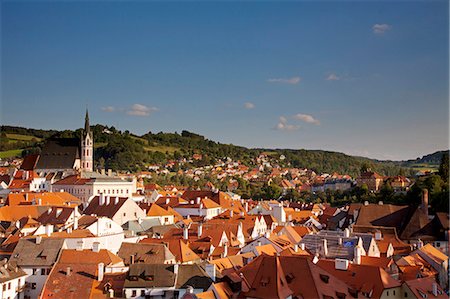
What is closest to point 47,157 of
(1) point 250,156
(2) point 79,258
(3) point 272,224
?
(3) point 272,224

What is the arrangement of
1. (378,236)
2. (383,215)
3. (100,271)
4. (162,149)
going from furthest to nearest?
1. (162,149)
2. (383,215)
3. (378,236)
4. (100,271)

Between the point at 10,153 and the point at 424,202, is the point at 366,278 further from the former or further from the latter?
the point at 10,153

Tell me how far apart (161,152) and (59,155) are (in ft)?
189

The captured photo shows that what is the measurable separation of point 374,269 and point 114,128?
127 meters

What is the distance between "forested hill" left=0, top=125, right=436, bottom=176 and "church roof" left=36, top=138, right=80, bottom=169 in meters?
26.1

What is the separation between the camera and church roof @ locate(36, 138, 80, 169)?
87.2m

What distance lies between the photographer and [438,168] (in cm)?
4669

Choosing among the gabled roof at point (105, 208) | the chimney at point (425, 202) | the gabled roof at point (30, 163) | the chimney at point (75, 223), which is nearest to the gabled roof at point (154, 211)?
the gabled roof at point (105, 208)

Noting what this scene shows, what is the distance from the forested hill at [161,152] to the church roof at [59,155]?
2605 cm

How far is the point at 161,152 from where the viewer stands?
14538 cm

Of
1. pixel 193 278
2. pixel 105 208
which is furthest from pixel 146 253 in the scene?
pixel 105 208

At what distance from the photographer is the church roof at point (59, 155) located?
87.2m

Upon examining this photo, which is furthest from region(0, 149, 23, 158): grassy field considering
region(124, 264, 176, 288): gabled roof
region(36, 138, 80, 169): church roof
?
region(124, 264, 176, 288): gabled roof

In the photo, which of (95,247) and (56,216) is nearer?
(95,247)
